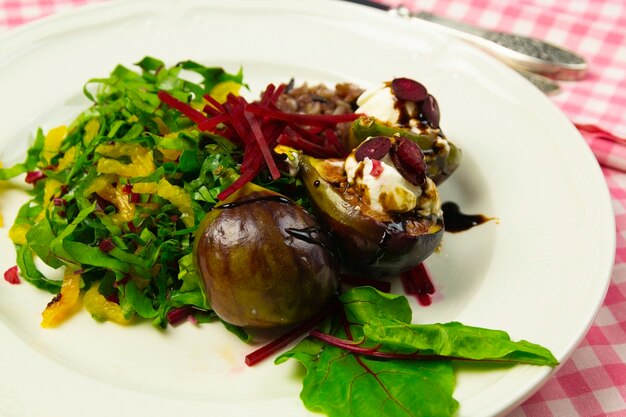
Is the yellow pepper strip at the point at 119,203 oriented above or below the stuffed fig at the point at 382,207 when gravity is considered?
below

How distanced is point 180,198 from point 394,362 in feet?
3.31

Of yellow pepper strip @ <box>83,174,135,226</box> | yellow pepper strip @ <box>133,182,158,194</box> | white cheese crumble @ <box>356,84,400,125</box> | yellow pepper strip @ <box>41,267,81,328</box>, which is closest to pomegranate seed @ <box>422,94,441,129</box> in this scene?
white cheese crumble @ <box>356,84,400,125</box>

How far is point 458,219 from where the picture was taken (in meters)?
2.97

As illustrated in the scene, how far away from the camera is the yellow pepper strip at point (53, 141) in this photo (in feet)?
10.0

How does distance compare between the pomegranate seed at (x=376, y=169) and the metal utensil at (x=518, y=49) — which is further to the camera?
the metal utensil at (x=518, y=49)

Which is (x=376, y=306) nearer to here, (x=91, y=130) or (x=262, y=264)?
(x=262, y=264)

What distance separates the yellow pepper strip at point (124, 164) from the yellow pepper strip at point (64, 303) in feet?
1.44

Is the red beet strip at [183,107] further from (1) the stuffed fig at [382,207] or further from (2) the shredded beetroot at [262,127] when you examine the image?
(1) the stuffed fig at [382,207]

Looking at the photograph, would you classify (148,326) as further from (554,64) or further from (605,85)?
(605,85)

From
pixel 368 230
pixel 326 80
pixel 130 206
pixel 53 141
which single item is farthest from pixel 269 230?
pixel 326 80

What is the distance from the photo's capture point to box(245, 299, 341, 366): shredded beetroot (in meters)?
2.36

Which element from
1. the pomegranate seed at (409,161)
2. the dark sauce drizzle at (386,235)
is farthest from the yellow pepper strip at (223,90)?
the dark sauce drizzle at (386,235)

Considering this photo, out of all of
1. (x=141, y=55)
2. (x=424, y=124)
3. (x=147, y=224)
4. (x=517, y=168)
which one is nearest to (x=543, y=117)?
(x=517, y=168)

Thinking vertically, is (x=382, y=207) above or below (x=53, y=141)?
above
